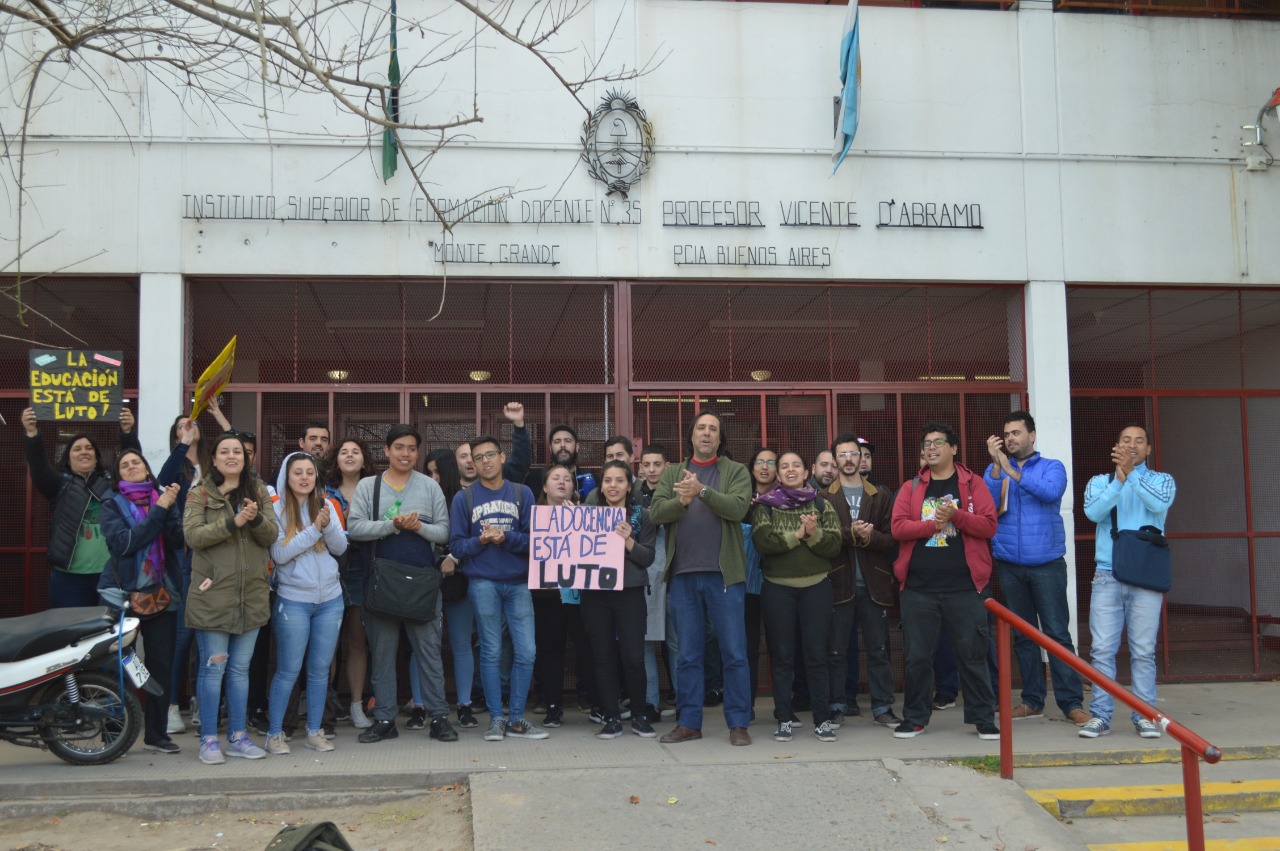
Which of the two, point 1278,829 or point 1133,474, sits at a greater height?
point 1133,474

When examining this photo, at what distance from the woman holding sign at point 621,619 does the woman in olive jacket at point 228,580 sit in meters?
2.14

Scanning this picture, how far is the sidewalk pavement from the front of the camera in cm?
563

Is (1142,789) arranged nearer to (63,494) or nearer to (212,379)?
(212,379)

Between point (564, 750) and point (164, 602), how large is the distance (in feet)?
9.09

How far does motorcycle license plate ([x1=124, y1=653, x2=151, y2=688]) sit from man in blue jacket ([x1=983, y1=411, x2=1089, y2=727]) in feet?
19.0

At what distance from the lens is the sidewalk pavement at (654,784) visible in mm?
5633

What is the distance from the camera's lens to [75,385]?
7797 mm

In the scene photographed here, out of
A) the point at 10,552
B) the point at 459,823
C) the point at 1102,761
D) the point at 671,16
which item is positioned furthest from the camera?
the point at 671,16

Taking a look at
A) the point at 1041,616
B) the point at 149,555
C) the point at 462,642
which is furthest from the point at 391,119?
the point at 1041,616

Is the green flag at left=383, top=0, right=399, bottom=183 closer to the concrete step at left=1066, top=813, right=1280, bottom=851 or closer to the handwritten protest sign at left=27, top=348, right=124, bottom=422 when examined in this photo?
the handwritten protest sign at left=27, top=348, right=124, bottom=422

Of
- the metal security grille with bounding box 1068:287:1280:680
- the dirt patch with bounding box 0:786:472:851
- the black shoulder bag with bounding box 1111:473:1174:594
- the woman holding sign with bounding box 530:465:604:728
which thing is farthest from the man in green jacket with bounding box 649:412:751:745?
the metal security grille with bounding box 1068:287:1280:680

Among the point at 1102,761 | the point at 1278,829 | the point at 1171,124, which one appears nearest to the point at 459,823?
the point at 1102,761

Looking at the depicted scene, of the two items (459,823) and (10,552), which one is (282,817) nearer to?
(459,823)

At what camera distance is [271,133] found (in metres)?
8.94
